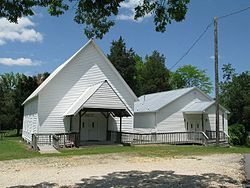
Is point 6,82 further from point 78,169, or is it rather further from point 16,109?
point 78,169

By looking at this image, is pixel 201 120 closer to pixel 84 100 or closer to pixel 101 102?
pixel 101 102

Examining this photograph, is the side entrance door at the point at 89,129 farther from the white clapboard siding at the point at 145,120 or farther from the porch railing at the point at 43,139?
the white clapboard siding at the point at 145,120

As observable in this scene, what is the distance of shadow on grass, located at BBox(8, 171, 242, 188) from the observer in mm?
9320

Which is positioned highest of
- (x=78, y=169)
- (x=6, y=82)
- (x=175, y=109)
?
(x=6, y=82)

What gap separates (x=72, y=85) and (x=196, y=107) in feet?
47.1

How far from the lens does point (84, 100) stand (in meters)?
24.6

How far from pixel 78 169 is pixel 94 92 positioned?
12178 mm

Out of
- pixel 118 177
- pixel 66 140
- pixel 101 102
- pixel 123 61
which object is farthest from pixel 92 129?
pixel 123 61

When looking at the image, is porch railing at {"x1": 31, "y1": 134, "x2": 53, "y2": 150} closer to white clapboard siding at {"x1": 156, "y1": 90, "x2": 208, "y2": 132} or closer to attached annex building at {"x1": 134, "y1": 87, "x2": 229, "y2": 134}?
attached annex building at {"x1": 134, "y1": 87, "x2": 229, "y2": 134}

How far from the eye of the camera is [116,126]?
1152 inches

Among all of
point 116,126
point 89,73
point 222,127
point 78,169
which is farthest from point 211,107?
point 78,169

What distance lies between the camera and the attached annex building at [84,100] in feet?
82.5

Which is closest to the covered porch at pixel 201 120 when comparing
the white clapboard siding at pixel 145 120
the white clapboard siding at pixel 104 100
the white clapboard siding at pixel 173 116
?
the white clapboard siding at pixel 173 116

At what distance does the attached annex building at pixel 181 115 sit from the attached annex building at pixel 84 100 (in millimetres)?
4688
